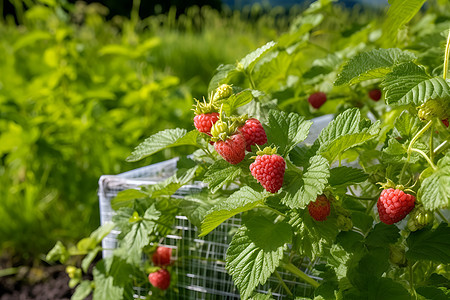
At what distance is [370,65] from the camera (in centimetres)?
74

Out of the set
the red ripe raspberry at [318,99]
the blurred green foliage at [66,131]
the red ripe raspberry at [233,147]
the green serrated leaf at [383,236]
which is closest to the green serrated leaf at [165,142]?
the red ripe raspberry at [233,147]

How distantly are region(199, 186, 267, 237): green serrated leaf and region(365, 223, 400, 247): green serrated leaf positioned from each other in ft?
0.59

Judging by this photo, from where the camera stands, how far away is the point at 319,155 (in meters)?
0.71

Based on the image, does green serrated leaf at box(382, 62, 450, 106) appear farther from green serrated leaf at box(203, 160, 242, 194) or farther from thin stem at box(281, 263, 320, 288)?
thin stem at box(281, 263, 320, 288)

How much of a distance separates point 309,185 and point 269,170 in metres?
0.06

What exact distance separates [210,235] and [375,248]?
46cm

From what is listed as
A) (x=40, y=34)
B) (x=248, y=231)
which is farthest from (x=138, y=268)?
(x=40, y=34)

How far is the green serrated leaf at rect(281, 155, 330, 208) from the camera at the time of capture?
0.65 m

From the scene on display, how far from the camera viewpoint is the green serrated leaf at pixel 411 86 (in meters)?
0.63

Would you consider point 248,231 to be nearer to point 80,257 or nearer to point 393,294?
point 393,294

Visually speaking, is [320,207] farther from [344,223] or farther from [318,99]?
[318,99]

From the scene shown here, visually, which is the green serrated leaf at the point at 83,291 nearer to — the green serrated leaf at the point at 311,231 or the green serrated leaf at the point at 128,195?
the green serrated leaf at the point at 128,195

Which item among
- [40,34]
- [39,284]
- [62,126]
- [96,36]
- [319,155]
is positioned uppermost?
[96,36]

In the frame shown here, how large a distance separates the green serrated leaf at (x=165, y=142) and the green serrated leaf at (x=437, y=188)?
0.35 metres
